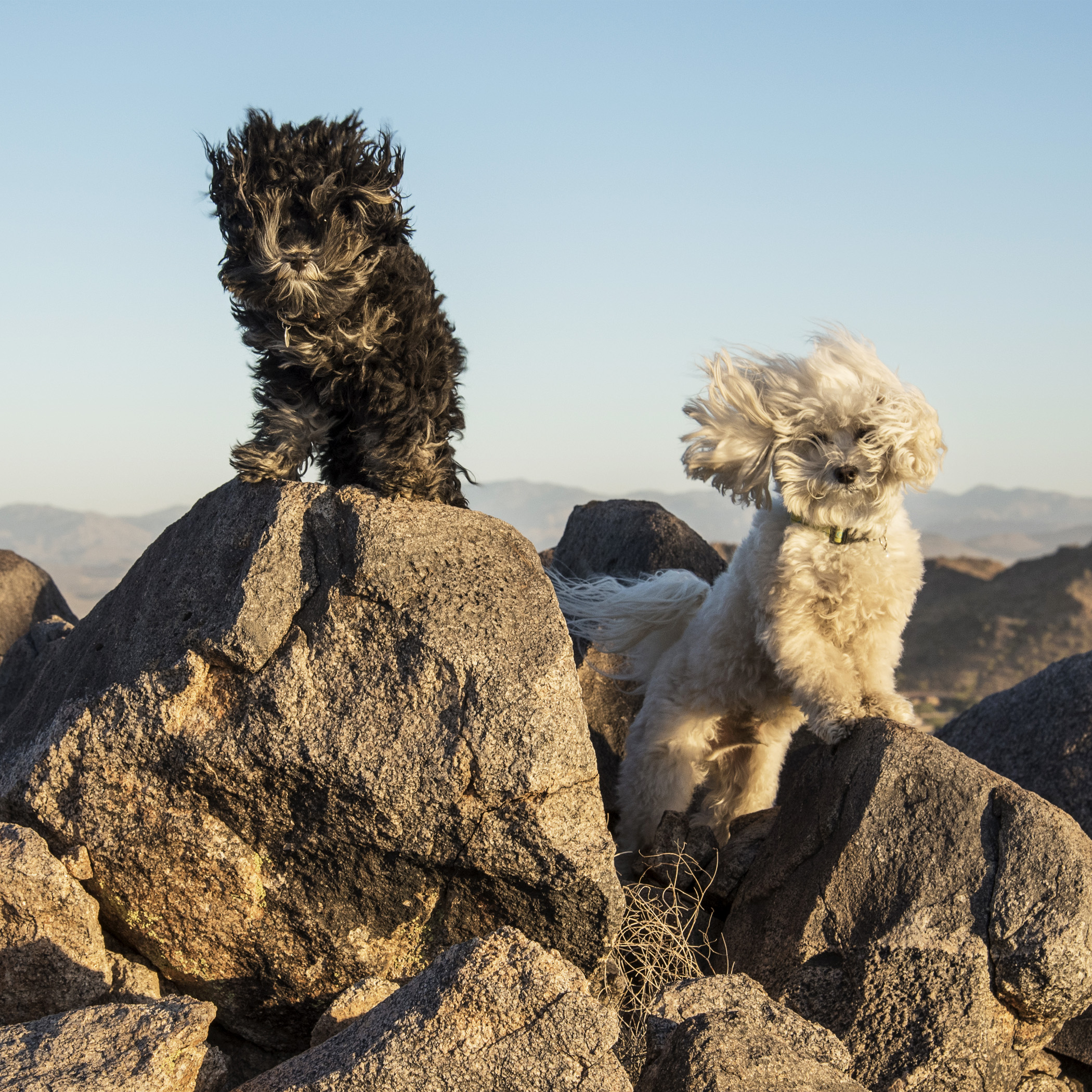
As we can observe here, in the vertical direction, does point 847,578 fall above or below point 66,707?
above

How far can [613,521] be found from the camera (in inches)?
294

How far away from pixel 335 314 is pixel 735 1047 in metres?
2.87

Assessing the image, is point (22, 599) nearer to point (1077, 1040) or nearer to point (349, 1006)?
point (349, 1006)

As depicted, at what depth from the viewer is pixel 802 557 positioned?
15.2ft

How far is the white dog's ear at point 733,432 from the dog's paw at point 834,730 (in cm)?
111

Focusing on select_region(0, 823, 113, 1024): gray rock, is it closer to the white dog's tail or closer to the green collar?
the white dog's tail

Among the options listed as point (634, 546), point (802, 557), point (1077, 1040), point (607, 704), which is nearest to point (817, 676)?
point (802, 557)

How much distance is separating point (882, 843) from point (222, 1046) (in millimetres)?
2672

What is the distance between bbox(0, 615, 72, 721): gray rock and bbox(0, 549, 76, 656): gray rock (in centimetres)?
92

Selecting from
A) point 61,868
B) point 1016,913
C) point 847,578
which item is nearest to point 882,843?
point 1016,913

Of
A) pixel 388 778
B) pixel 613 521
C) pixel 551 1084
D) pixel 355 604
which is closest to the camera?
pixel 551 1084

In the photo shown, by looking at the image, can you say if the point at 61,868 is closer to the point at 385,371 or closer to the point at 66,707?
the point at 66,707

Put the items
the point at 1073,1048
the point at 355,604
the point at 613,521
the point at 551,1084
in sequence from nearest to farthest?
the point at 551,1084, the point at 355,604, the point at 1073,1048, the point at 613,521

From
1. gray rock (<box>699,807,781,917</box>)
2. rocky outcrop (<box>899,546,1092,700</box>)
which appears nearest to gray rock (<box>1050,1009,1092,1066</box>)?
gray rock (<box>699,807,781,917</box>)
